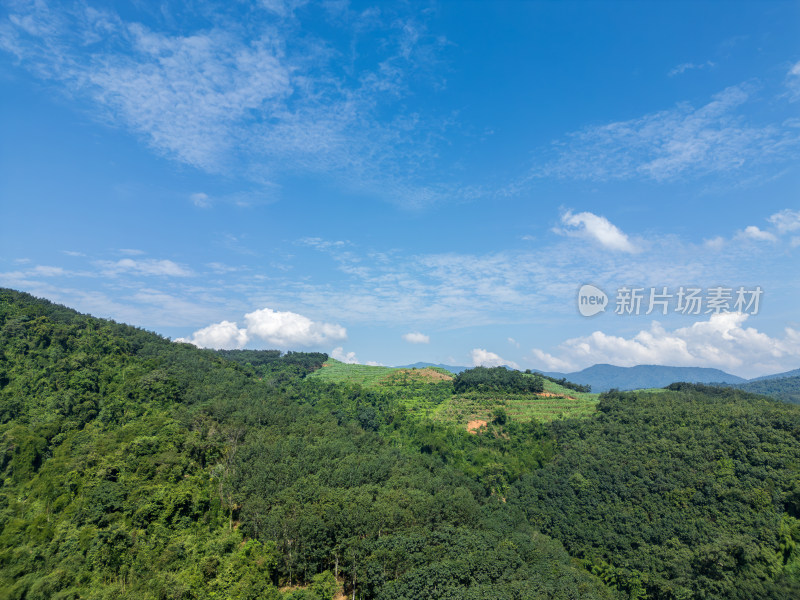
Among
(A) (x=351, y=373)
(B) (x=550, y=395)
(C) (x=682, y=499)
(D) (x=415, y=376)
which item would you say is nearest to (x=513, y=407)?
(B) (x=550, y=395)

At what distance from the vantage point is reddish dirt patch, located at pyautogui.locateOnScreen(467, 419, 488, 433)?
103750 millimetres

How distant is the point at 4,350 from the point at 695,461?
136m

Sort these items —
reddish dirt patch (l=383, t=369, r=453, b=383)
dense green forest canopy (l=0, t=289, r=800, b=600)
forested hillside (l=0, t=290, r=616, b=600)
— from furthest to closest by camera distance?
reddish dirt patch (l=383, t=369, r=453, b=383) < dense green forest canopy (l=0, t=289, r=800, b=600) < forested hillside (l=0, t=290, r=616, b=600)

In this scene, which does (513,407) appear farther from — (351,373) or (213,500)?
(213,500)

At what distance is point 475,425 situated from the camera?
106375 mm

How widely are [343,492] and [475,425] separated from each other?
64281mm

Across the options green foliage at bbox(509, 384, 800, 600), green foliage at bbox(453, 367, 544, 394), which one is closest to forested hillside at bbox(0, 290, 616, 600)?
green foliage at bbox(509, 384, 800, 600)

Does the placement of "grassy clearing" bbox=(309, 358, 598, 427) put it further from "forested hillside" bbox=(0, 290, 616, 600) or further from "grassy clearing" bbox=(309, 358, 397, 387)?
"forested hillside" bbox=(0, 290, 616, 600)

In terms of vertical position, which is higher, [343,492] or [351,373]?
[351,373]

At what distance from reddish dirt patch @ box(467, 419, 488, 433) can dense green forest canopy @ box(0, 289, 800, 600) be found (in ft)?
13.9

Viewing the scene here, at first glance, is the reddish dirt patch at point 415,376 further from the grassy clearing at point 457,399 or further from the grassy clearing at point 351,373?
the grassy clearing at point 351,373

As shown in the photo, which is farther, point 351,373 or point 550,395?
point 351,373

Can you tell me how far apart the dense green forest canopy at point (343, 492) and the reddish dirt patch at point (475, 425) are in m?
4.24

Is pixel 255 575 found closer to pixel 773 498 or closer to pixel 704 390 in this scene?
pixel 773 498
